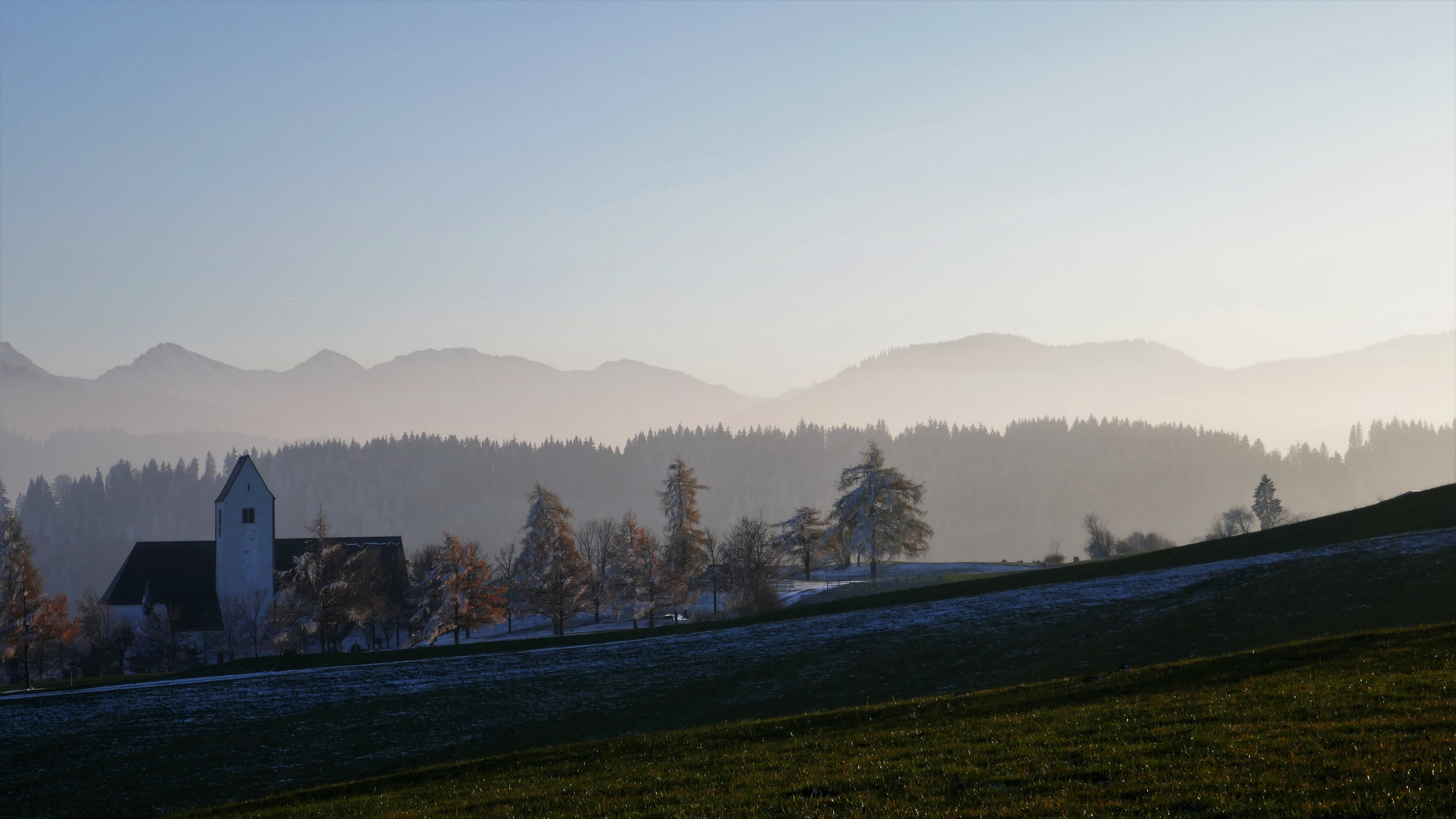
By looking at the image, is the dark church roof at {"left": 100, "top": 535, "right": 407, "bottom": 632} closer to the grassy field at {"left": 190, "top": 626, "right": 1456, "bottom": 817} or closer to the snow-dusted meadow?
the snow-dusted meadow

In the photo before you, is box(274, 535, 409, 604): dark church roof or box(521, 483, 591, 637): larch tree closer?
box(521, 483, 591, 637): larch tree

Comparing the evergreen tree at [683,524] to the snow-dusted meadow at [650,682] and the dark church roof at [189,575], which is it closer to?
the dark church roof at [189,575]

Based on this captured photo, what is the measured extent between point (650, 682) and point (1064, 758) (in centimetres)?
3663

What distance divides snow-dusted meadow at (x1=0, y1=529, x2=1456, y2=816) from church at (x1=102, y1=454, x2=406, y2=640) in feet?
158

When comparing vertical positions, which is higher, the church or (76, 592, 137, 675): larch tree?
the church

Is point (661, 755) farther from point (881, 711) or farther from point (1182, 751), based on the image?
point (1182, 751)

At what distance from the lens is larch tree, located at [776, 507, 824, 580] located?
109 m

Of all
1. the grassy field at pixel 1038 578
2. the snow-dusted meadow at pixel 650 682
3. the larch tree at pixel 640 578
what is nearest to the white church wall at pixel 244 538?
the grassy field at pixel 1038 578

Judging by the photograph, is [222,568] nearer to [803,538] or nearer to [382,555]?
[382,555]

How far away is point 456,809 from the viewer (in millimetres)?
21016

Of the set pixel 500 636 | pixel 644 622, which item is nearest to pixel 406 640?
pixel 500 636

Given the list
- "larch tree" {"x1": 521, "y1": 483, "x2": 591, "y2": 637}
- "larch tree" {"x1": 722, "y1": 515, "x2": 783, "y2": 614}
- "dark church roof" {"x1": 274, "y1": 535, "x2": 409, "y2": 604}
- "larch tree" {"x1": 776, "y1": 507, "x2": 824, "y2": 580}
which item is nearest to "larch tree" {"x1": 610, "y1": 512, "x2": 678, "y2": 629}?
"larch tree" {"x1": 521, "y1": 483, "x2": 591, "y2": 637}

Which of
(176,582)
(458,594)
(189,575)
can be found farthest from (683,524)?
(176,582)

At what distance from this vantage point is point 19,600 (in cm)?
7169
